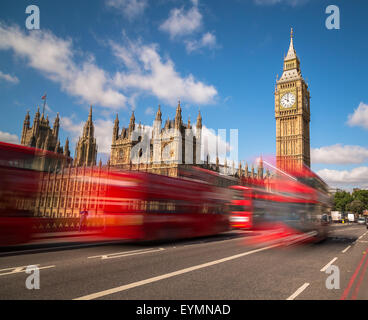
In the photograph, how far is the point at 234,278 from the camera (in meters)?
6.90

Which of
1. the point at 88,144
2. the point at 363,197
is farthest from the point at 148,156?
the point at 363,197

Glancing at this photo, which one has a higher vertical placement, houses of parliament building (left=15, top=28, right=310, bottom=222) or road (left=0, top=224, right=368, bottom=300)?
houses of parliament building (left=15, top=28, right=310, bottom=222)

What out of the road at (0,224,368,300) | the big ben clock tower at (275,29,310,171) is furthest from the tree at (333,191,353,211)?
the road at (0,224,368,300)

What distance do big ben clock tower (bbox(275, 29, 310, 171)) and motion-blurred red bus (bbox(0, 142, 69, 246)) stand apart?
270 ft

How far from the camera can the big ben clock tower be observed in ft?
283

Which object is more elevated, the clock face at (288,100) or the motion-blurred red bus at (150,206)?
the clock face at (288,100)

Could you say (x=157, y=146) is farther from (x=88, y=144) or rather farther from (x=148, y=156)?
(x=88, y=144)

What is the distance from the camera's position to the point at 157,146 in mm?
63625

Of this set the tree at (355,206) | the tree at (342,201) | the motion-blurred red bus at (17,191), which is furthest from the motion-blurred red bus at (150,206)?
the tree at (342,201)

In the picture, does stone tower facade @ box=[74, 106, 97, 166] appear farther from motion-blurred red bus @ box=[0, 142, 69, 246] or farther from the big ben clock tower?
motion-blurred red bus @ box=[0, 142, 69, 246]

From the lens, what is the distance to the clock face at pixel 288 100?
8894 cm

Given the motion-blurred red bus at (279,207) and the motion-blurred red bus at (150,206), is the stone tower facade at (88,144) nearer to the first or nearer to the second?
the motion-blurred red bus at (279,207)

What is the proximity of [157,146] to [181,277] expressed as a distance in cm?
5746
